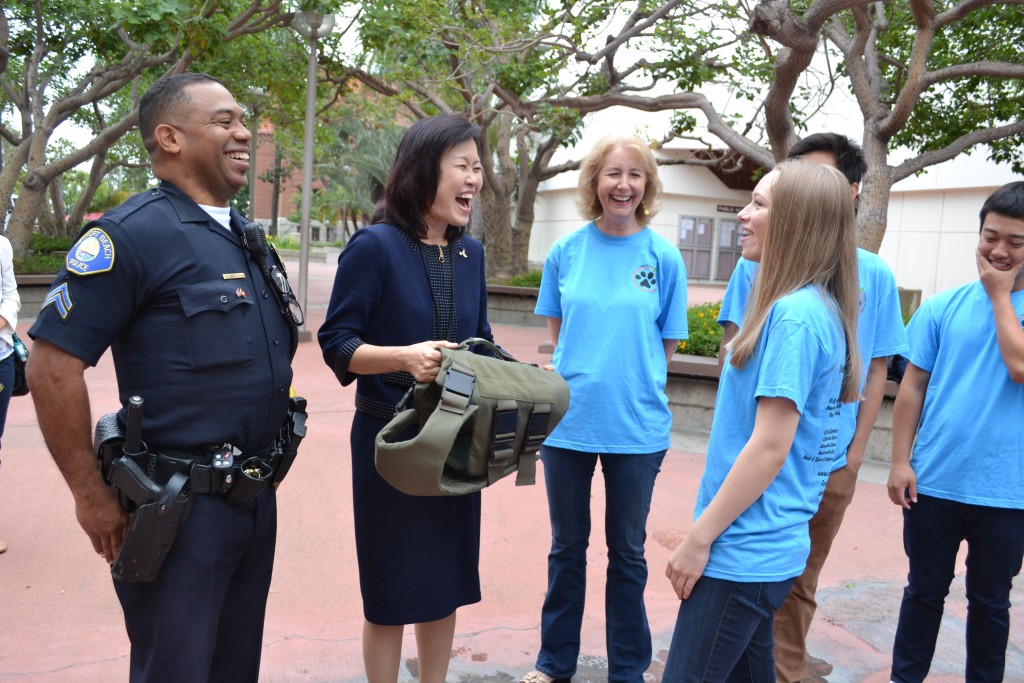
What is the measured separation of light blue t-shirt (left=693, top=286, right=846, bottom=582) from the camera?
6.45 feet

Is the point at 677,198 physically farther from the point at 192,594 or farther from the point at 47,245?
the point at 192,594

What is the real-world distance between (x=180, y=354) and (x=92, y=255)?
0.30m

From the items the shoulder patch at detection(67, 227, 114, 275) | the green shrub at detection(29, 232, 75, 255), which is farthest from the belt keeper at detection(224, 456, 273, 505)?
the green shrub at detection(29, 232, 75, 255)

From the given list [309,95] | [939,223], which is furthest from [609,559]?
[939,223]

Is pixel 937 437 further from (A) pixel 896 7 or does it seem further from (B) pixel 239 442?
(A) pixel 896 7

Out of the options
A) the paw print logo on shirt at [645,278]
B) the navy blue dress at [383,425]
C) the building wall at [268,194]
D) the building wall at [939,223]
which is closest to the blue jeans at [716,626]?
the navy blue dress at [383,425]

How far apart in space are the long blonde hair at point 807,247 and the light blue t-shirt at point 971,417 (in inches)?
43.7

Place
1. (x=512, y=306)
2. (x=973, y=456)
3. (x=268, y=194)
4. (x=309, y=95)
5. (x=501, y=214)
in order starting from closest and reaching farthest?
(x=973, y=456)
(x=309, y=95)
(x=512, y=306)
(x=501, y=214)
(x=268, y=194)

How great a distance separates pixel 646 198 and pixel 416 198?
106cm

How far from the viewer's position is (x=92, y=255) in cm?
202

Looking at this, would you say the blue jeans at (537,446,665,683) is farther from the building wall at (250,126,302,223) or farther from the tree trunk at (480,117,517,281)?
the building wall at (250,126,302,223)

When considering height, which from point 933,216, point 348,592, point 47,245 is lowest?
point 348,592

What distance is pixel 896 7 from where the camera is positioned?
1152cm

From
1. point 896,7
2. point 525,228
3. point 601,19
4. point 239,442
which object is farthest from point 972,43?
point 239,442
